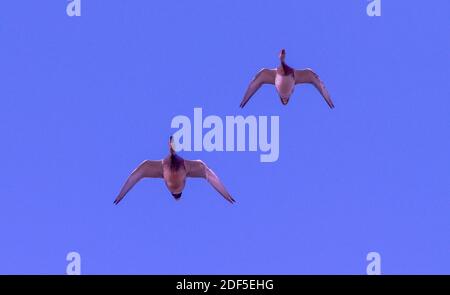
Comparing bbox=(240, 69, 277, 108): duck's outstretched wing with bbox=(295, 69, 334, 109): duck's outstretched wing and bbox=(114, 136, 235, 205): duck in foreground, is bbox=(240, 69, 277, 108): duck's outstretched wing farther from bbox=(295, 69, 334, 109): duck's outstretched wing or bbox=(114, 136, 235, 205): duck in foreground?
bbox=(114, 136, 235, 205): duck in foreground

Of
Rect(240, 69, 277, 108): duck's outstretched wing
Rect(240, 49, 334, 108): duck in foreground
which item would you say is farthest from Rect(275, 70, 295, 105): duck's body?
Rect(240, 69, 277, 108): duck's outstretched wing

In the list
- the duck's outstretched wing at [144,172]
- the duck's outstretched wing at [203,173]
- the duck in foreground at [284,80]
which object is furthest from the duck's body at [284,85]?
the duck's outstretched wing at [144,172]

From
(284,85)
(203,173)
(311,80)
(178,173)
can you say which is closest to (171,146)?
(178,173)

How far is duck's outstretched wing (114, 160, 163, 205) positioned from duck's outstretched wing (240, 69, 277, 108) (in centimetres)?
163

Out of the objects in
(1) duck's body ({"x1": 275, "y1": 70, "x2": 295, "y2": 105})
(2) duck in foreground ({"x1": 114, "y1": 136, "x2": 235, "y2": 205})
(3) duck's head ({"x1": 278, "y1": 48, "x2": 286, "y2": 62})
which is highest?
(3) duck's head ({"x1": 278, "y1": 48, "x2": 286, "y2": 62})

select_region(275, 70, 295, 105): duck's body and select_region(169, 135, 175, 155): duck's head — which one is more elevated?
select_region(275, 70, 295, 105): duck's body

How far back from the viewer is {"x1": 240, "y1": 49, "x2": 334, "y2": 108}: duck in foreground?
14.6 m
